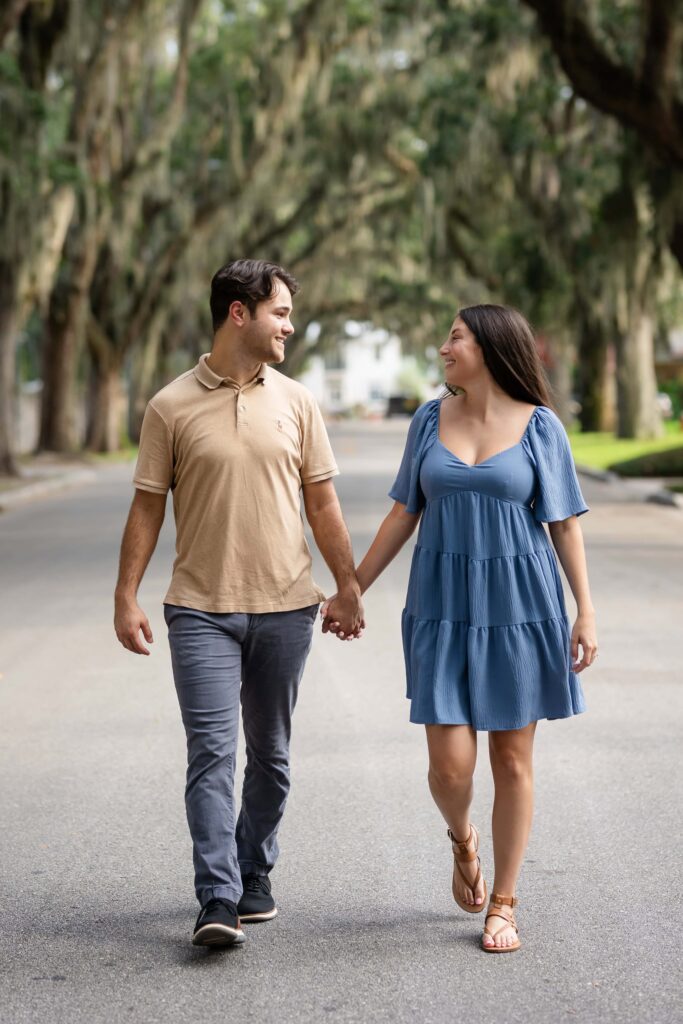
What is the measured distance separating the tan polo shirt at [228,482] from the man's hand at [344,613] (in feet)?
0.42

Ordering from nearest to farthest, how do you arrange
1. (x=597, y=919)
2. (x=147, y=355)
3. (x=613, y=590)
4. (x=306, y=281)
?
1. (x=597, y=919)
2. (x=613, y=590)
3. (x=147, y=355)
4. (x=306, y=281)

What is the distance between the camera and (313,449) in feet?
14.8

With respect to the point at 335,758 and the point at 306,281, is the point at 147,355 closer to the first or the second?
the point at 306,281

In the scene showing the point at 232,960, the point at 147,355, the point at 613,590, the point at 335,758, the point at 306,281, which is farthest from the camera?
the point at 306,281

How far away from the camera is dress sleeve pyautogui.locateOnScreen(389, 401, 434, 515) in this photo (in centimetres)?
448

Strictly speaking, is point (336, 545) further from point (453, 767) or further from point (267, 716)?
point (453, 767)

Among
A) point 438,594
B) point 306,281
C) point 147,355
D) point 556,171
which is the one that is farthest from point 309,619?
point 306,281

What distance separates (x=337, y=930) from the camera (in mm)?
4465

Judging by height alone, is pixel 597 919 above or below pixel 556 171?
below

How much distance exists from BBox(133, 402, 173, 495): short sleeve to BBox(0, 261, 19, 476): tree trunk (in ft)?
67.9

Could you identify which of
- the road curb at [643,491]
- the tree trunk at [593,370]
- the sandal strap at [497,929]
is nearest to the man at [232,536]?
the sandal strap at [497,929]

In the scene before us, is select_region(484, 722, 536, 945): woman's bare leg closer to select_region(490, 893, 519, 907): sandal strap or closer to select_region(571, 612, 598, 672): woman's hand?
select_region(490, 893, 519, 907): sandal strap

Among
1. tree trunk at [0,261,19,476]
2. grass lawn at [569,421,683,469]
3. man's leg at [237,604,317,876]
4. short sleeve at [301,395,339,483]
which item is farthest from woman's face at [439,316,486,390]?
grass lawn at [569,421,683,469]

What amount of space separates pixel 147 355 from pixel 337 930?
3499 cm
